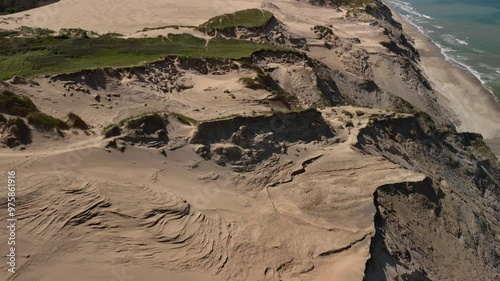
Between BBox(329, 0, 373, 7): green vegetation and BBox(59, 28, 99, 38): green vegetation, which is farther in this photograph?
BBox(329, 0, 373, 7): green vegetation

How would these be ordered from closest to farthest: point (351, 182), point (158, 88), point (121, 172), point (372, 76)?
point (121, 172), point (351, 182), point (158, 88), point (372, 76)

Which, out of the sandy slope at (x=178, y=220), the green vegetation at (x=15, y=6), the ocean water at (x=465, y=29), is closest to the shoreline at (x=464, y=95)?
the ocean water at (x=465, y=29)

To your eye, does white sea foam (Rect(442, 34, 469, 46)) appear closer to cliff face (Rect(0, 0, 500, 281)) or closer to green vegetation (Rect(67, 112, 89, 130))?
cliff face (Rect(0, 0, 500, 281))

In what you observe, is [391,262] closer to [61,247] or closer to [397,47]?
[61,247]

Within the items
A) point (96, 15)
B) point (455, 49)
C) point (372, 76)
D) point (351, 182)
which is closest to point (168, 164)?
point (351, 182)

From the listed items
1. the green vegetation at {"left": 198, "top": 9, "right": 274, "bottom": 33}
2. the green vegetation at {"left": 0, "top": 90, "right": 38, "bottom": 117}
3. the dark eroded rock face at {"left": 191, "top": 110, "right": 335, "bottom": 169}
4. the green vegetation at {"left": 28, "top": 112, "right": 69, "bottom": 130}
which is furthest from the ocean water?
the green vegetation at {"left": 0, "top": 90, "right": 38, "bottom": 117}

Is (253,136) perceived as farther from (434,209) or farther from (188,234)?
(434,209)
